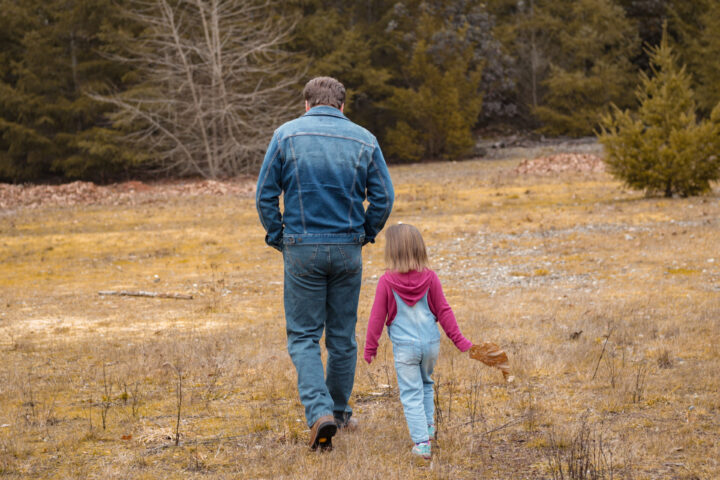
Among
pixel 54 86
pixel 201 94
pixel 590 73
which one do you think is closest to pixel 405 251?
pixel 201 94

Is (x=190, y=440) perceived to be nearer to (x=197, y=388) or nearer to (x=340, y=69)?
(x=197, y=388)

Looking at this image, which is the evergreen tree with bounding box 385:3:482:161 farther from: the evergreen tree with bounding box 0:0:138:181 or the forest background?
the evergreen tree with bounding box 0:0:138:181

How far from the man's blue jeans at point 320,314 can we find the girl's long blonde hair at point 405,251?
0.27 meters

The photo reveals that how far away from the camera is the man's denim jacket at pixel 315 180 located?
4.28 metres

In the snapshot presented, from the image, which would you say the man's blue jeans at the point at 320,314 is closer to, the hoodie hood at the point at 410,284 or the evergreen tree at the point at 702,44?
the hoodie hood at the point at 410,284

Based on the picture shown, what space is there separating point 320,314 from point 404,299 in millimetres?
518

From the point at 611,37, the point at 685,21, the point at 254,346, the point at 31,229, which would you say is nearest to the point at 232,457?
the point at 254,346

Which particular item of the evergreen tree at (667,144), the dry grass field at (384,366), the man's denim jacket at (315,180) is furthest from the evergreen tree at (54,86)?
the man's denim jacket at (315,180)

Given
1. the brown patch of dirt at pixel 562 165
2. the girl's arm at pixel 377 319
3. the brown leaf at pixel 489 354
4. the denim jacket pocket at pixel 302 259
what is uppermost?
the denim jacket pocket at pixel 302 259

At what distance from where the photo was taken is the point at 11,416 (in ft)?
17.1

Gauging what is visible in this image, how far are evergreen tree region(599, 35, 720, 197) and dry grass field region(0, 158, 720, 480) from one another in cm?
314

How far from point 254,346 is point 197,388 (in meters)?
1.32

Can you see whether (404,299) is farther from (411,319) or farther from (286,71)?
(286,71)

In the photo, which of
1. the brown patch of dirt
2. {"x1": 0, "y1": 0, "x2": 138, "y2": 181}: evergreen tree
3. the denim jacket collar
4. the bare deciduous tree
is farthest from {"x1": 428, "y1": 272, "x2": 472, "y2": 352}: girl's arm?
{"x1": 0, "y1": 0, "x2": 138, "y2": 181}: evergreen tree
